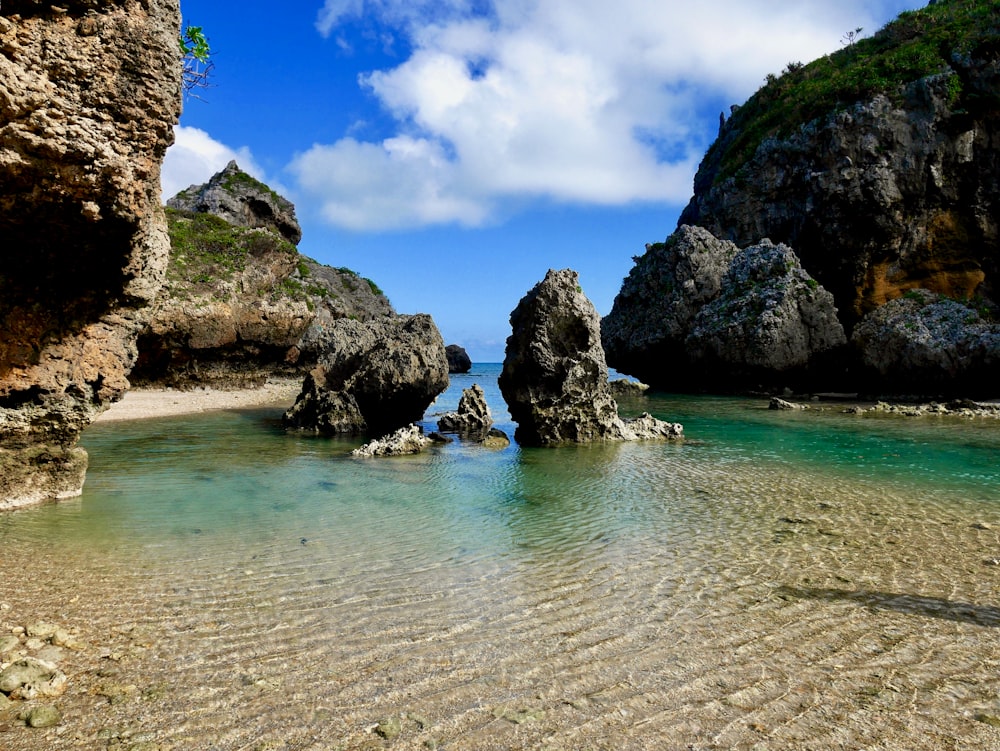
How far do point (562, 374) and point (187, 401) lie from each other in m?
17.3

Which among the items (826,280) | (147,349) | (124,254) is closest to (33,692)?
(124,254)

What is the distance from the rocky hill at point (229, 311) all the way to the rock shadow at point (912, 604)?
2131 centimetres

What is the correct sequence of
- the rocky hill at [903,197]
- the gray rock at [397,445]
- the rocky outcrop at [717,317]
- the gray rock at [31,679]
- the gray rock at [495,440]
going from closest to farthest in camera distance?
the gray rock at [31,679] < the gray rock at [397,445] < the gray rock at [495,440] < the rocky hill at [903,197] < the rocky outcrop at [717,317]

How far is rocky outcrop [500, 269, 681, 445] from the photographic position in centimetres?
1973

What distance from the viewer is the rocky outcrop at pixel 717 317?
38.2 meters

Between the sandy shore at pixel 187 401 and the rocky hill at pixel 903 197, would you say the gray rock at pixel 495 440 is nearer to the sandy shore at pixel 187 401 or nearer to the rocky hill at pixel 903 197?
the sandy shore at pixel 187 401

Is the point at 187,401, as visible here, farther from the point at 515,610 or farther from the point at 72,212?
the point at 515,610

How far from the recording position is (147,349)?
28219mm

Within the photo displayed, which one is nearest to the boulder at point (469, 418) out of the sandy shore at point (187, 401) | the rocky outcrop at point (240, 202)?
the sandy shore at point (187, 401)

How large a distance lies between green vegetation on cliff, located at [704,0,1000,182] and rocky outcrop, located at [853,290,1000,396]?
13.2 meters

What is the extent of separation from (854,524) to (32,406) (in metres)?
13.0

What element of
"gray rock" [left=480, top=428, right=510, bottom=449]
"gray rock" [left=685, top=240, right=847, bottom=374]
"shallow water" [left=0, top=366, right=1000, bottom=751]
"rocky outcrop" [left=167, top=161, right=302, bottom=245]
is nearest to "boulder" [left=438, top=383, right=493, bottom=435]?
"gray rock" [left=480, top=428, right=510, bottom=449]

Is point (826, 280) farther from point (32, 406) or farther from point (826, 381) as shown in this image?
point (32, 406)

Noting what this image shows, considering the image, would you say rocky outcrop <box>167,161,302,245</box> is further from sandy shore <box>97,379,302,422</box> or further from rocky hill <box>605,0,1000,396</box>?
rocky hill <box>605,0,1000,396</box>
